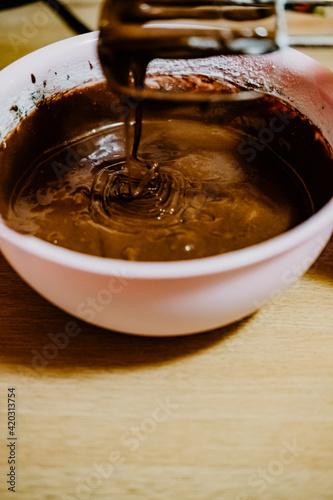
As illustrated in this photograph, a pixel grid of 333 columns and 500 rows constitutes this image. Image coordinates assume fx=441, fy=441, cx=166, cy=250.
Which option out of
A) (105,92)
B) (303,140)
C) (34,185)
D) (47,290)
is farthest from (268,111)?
(47,290)

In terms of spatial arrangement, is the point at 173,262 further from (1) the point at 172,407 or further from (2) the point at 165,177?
(2) the point at 165,177

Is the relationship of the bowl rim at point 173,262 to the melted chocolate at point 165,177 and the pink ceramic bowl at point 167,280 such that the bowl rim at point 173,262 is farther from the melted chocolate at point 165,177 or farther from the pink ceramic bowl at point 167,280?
the melted chocolate at point 165,177

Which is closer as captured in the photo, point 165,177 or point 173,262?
point 173,262

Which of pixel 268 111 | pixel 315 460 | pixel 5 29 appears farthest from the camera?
pixel 5 29

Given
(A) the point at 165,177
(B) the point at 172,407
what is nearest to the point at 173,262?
(B) the point at 172,407

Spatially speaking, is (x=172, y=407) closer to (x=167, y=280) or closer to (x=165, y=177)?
(x=167, y=280)

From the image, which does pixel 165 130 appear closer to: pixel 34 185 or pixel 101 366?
pixel 34 185

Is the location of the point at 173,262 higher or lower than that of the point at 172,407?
higher

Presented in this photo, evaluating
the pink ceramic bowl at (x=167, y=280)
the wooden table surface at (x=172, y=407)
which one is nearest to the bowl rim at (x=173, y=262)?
the pink ceramic bowl at (x=167, y=280)
